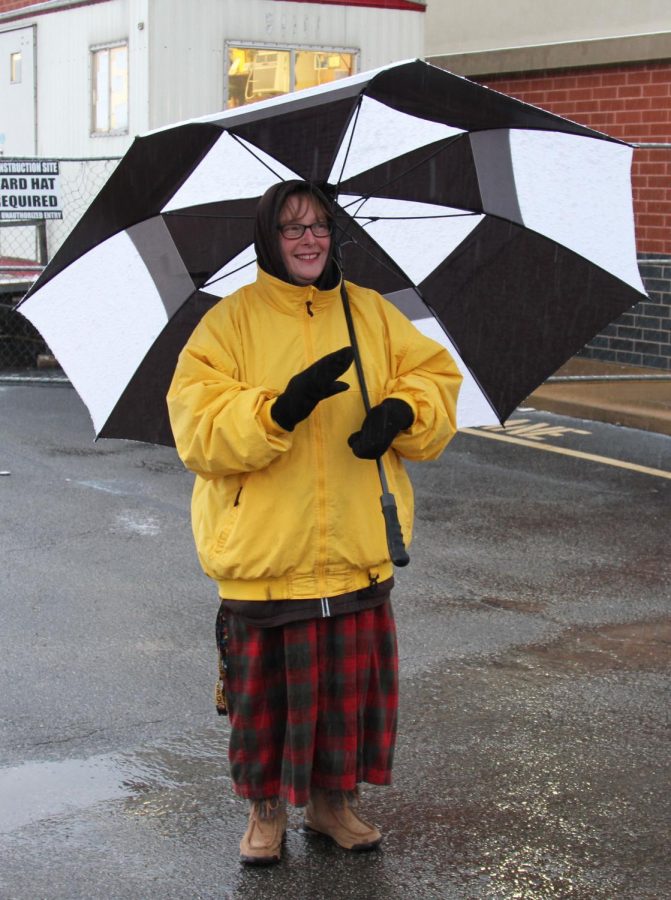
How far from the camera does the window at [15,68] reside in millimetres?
14844

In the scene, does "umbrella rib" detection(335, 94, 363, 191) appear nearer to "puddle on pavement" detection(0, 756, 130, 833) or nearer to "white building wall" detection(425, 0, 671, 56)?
"puddle on pavement" detection(0, 756, 130, 833)

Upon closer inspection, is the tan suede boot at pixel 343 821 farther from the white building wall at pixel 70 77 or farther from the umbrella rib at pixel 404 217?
the white building wall at pixel 70 77

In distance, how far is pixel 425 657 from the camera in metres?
5.59

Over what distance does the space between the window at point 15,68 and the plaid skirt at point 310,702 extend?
12.4 m

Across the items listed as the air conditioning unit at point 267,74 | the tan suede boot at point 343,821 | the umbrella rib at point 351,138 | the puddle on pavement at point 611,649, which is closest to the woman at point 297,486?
the tan suede boot at point 343,821

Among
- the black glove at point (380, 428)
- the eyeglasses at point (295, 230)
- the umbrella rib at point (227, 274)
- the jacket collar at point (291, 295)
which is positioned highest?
the eyeglasses at point (295, 230)

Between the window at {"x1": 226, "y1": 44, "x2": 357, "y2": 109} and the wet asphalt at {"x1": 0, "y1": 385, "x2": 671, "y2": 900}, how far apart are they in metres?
5.61

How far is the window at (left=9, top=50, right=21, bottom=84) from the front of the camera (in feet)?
48.7

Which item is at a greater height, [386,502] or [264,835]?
[386,502]

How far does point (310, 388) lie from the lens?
3377mm

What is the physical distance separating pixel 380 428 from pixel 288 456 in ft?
0.90

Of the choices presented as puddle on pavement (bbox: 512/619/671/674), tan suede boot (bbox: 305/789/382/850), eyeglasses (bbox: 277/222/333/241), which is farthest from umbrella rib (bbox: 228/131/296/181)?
puddle on pavement (bbox: 512/619/671/674)

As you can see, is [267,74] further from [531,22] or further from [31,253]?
[31,253]

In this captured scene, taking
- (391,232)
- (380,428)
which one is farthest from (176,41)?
(380,428)
